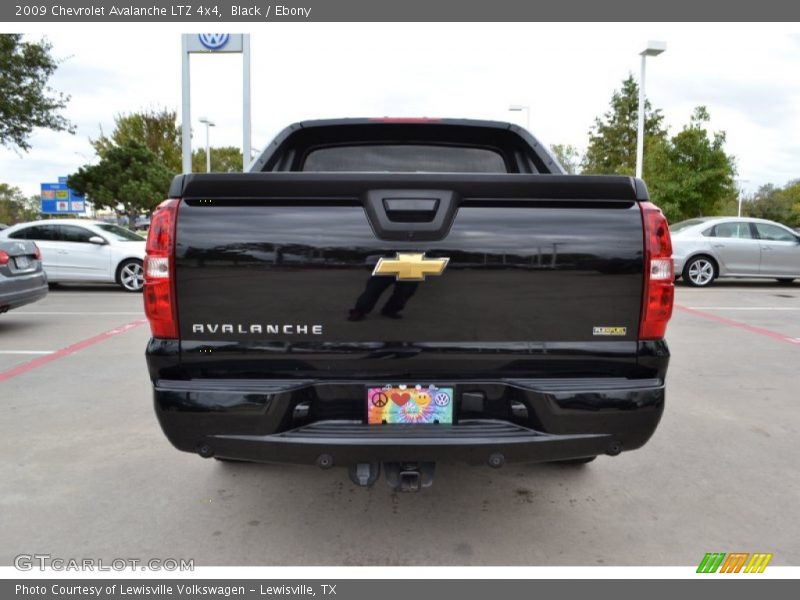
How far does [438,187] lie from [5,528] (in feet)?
9.01

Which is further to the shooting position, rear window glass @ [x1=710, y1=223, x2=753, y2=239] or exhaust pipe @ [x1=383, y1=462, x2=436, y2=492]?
rear window glass @ [x1=710, y1=223, x2=753, y2=239]

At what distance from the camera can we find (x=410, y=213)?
2.43 m

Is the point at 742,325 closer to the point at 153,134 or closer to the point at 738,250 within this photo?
the point at 738,250

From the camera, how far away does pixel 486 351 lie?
2.50 m

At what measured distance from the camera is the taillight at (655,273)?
2461mm

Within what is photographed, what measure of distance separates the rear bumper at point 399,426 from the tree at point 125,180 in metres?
34.3

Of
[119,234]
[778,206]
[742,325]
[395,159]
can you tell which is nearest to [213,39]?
[119,234]

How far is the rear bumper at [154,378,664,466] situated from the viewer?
240 cm

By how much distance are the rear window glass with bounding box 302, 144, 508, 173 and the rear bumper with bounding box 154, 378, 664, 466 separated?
1970mm

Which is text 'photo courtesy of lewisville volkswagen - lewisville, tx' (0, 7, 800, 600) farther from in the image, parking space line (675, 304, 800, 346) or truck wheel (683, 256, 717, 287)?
truck wheel (683, 256, 717, 287)

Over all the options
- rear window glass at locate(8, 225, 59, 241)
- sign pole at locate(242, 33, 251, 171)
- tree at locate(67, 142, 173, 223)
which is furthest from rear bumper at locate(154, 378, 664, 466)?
tree at locate(67, 142, 173, 223)

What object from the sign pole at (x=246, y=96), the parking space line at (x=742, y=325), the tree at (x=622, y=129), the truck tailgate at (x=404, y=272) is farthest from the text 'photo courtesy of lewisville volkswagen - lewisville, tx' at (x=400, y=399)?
the tree at (x=622, y=129)

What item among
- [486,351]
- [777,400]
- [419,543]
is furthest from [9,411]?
[777,400]

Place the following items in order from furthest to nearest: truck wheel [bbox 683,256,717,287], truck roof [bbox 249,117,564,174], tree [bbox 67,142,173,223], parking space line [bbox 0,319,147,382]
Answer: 1. tree [bbox 67,142,173,223]
2. truck wheel [bbox 683,256,717,287]
3. parking space line [bbox 0,319,147,382]
4. truck roof [bbox 249,117,564,174]
